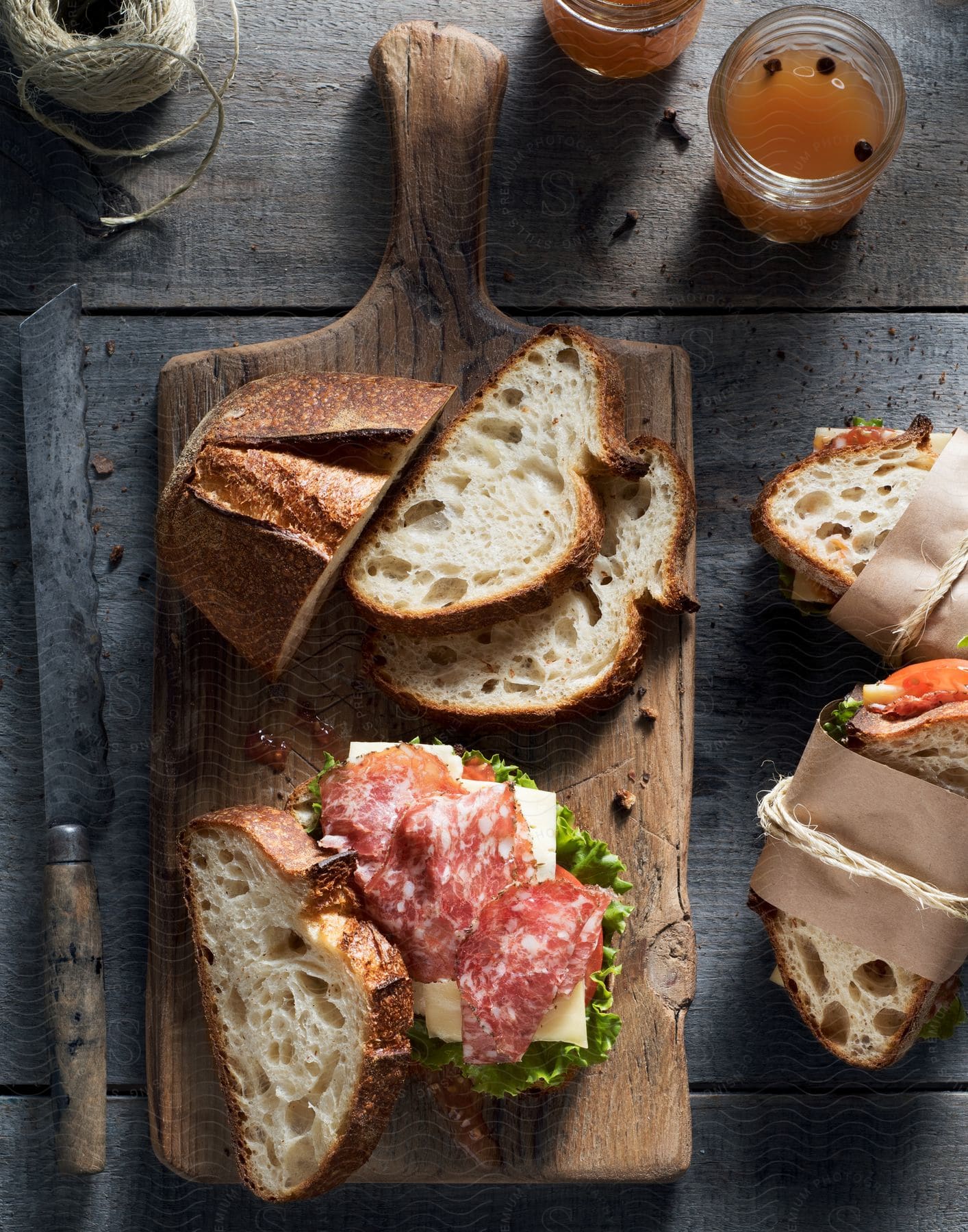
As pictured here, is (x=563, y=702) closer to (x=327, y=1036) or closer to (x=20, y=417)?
(x=327, y=1036)

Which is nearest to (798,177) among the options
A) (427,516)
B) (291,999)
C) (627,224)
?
(627,224)

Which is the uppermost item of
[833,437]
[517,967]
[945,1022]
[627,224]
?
[627,224]

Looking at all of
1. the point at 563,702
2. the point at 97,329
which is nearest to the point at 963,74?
the point at 563,702

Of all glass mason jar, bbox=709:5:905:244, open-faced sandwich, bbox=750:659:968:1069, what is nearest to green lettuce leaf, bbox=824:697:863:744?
open-faced sandwich, bbox=750:659:968:1069

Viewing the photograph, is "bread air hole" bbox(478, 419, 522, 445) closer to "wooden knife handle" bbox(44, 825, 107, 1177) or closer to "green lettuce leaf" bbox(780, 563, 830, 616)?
"green lettuce leaf" bbox(780, 563, 830, 616)

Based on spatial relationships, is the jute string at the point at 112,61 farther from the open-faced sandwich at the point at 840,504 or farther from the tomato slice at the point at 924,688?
the tomato slice at the point at 924,688

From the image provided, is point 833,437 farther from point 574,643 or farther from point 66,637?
point 66,637

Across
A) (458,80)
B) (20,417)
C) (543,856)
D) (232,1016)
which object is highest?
(458,80)
